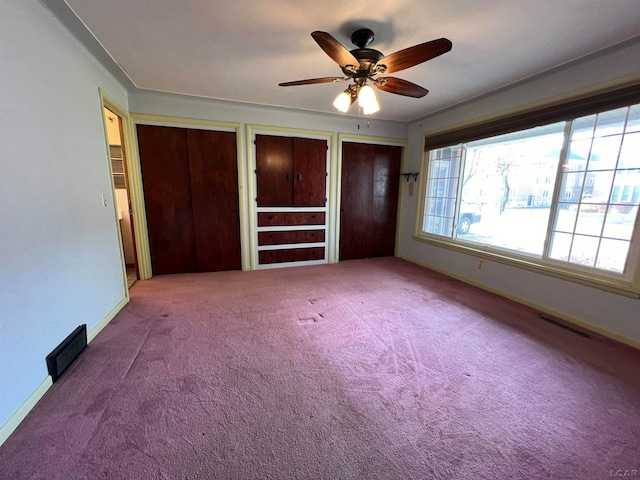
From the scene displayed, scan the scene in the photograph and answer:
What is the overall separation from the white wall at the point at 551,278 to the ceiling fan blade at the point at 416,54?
1.79 m

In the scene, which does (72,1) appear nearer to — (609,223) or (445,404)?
(445,404)

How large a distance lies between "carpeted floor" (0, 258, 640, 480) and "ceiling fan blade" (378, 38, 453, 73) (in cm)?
208

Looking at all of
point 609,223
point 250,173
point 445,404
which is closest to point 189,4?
point 250,173

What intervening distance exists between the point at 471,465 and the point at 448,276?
2924 millimetres

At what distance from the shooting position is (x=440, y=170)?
4.07m

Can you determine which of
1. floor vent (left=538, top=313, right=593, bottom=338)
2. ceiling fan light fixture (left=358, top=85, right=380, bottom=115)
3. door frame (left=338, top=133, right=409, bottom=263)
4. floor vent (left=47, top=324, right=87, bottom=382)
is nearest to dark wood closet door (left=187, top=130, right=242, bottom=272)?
door frame (left=338, top=133, right=409, bottom=263)

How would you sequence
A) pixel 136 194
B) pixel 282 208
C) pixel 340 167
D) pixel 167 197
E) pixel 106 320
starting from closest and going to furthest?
pixel 106 320, pixel 136 194, pixel 167 197, pixel 282 208, pixel 340 167

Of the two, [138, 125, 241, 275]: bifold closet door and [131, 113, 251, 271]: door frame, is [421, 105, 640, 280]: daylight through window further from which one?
[138, 125, 241, 275]: bifold closet door

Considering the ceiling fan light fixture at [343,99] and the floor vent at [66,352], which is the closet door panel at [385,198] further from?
the floor vent at [66,352]

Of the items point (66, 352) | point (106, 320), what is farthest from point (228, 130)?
point (66, 352)

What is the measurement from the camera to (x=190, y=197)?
3.64m

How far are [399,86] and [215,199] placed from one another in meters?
2.80

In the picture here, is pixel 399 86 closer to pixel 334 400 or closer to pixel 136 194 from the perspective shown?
pixel 334 400

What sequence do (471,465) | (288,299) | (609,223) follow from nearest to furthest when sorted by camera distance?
(471,465) < (609,223) < (288,299)
